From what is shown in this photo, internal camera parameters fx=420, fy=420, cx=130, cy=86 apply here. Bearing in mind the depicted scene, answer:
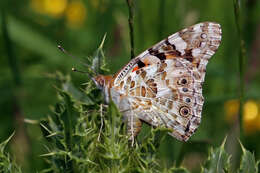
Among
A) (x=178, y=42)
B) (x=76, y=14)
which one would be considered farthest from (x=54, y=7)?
(x=178, y=42)

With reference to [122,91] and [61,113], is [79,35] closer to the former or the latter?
[122,91]

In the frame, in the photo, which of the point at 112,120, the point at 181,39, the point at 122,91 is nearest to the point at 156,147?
the point at 112,120

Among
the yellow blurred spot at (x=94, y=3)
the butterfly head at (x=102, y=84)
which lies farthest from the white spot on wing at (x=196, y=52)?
the yellow blurred spot at (x=94, y=3)

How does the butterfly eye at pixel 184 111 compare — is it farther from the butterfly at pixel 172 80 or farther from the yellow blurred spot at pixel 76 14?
the yellow blurred spot at pixel 76 14

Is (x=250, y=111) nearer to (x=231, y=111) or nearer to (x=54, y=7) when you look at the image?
(x=231, y=111)

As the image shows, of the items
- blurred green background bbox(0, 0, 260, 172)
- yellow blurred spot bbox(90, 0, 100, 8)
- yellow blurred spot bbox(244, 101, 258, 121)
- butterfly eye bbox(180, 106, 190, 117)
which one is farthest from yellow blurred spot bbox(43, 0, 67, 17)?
butterfly eye bbox(180, 106, 190, 117)
